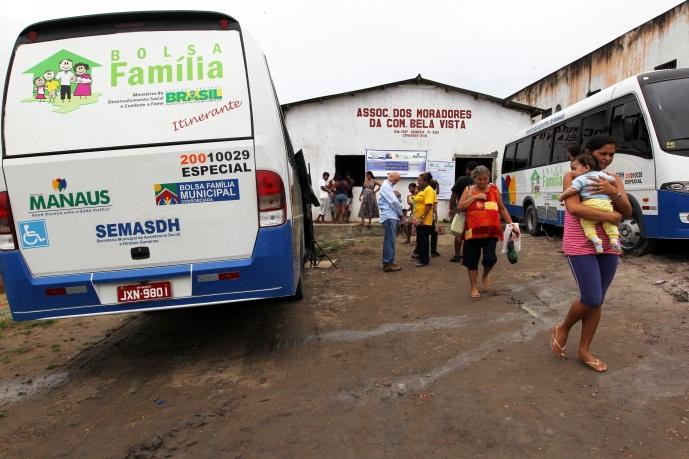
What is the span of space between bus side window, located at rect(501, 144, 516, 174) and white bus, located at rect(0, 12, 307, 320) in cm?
1108

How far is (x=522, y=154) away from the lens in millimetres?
12203

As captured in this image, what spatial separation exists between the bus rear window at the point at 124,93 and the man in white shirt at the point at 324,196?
36.9 ft

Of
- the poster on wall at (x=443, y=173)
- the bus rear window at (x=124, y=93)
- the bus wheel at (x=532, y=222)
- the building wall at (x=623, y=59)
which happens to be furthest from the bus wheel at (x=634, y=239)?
the poster on wall at (x=443, y=173)

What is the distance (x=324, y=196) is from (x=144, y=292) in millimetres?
11590

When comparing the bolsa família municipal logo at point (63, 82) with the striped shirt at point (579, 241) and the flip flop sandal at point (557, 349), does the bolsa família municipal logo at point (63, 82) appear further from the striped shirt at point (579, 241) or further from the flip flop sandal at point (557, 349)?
the flip flop sandal at point (557, 349)

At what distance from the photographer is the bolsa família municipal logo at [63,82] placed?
3291 millimetres

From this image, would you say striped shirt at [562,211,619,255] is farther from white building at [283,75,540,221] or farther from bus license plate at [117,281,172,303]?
white building at [283,75,540,221]

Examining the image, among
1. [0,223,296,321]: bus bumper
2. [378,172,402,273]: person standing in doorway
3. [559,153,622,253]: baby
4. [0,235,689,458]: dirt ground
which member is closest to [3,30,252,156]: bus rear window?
[0,223,296,321]: bus bumper

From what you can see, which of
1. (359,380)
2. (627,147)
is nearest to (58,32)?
(359,380)

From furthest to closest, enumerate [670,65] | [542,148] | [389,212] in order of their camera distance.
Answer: [670,65]
[542,148]
[389,212]

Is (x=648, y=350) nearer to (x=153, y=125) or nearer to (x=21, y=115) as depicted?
(x=153, y=125)

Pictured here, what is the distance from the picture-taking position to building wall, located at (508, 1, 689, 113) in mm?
12500

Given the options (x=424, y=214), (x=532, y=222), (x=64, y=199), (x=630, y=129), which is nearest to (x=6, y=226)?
(x=64, y=199)

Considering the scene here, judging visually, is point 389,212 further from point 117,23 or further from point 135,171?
point 117,23
